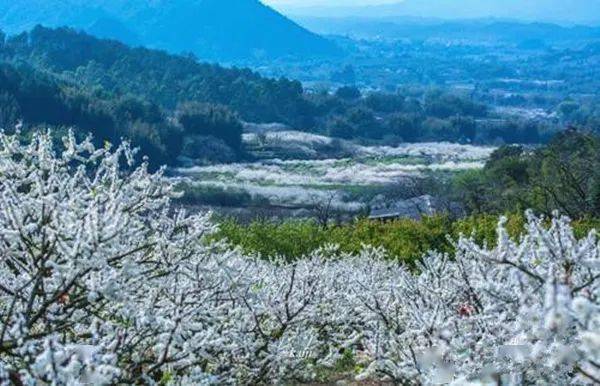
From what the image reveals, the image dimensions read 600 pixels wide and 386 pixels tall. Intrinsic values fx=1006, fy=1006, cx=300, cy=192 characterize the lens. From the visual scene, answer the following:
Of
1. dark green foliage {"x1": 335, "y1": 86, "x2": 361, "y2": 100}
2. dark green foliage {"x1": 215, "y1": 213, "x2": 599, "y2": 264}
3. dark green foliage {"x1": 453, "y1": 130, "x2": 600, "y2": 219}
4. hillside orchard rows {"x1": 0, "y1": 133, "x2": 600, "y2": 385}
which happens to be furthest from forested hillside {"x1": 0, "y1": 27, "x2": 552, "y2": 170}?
hillside orchard rows {"x1": 0, "y1": 133, "x2": 600, "y2": 385}

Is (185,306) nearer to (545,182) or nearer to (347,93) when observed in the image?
(545,182)

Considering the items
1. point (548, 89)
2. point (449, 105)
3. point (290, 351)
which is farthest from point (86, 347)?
point (548, 89)

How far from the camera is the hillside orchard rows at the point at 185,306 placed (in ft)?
11.8

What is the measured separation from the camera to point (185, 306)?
571 cm

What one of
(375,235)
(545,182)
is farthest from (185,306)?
(545,182)

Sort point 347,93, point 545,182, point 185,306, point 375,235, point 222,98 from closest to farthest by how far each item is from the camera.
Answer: point 185,306 < point 375,235 < point 545,182 < point 222,98 < point 347,93

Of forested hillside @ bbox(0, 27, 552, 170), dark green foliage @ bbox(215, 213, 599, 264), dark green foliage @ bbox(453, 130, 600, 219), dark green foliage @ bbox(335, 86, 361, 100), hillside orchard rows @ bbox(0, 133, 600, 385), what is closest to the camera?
hillside orchard rows @ bbox(0, 133, 600, 385)

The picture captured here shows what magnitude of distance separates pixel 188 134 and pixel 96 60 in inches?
1260

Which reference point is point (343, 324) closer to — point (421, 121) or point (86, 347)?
point (86, 347)

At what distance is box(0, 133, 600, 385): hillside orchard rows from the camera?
3.60m

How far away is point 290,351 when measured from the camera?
292 inches

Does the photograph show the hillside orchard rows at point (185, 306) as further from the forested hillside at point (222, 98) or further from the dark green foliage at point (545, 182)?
the forested hillside at point (222, 98)

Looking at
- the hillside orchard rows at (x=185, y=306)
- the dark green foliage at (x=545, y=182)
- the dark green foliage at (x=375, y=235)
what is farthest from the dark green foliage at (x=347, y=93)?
the hillside orchard rows at (x=185, y=306)

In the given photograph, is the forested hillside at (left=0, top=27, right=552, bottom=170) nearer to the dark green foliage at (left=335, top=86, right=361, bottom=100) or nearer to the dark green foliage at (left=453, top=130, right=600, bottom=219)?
the dark green foliage at (left=335, top=86, right=361, bottom=100)
